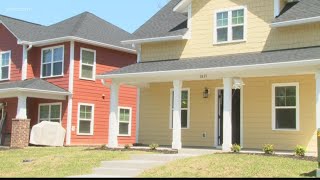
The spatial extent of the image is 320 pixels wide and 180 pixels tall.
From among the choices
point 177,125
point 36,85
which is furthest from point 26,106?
point 177,125

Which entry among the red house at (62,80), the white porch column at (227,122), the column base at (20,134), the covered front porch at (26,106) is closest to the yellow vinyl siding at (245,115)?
the white porch column at (227,122)

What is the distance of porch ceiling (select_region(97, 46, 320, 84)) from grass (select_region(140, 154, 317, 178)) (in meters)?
3.09

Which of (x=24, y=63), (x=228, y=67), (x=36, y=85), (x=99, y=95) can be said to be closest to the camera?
(x=228, y=67)

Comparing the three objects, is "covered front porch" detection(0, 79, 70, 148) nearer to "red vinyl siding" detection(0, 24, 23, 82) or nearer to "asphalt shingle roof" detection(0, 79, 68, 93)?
"asphalt shingle roof" detection(0, 79, 68, 93)

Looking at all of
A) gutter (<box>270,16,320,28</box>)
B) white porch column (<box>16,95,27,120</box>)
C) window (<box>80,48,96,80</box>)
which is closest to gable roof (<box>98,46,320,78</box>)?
gutter (<box>270,16,320,28</box>)

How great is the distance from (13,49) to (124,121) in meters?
7.34

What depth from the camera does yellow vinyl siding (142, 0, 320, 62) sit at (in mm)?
16906

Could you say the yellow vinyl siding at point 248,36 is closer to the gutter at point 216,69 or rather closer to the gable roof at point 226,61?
the gable roof at point 226,61

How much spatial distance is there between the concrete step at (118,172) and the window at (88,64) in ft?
38.1

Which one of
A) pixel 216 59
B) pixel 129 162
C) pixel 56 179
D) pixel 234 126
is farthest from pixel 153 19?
pixel 56 179

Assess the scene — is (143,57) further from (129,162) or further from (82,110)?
(129,162)

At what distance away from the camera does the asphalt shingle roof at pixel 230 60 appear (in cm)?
1544

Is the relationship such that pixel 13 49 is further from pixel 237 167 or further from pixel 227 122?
pixel 237 167

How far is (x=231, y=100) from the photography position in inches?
666
